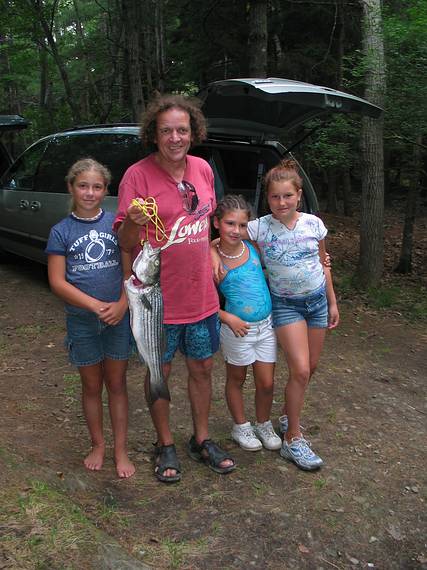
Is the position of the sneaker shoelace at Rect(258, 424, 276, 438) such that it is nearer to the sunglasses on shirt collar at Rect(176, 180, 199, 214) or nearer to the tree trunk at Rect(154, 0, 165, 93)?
the sunglasses on shirt collar at Rect(176, 180, 199, 214)

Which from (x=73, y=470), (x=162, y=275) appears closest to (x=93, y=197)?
(x=162, y=275)

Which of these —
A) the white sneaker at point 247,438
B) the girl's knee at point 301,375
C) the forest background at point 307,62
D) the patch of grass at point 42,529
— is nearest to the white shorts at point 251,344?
the girl's knee at point 301,375

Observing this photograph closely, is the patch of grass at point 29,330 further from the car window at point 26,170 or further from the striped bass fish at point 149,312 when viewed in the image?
the striped bass fish at point 149,312

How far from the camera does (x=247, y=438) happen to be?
3.37m

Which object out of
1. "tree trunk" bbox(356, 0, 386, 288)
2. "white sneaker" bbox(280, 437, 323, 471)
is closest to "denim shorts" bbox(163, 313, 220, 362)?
"white sneaker" bbox(280, 437, 323, 471)

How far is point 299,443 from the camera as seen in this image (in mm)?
3254

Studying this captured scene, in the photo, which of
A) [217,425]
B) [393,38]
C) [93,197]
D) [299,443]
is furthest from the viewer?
[393,38]

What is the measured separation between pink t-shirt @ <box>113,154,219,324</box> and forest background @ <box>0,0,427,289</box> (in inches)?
165

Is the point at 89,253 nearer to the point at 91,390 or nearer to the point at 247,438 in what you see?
the point at 91,390

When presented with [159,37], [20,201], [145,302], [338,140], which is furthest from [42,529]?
[159,37]

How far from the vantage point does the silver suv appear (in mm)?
4043

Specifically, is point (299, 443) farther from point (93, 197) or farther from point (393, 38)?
point (393, 38)

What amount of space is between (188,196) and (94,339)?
902 millimetres

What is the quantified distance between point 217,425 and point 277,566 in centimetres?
138
